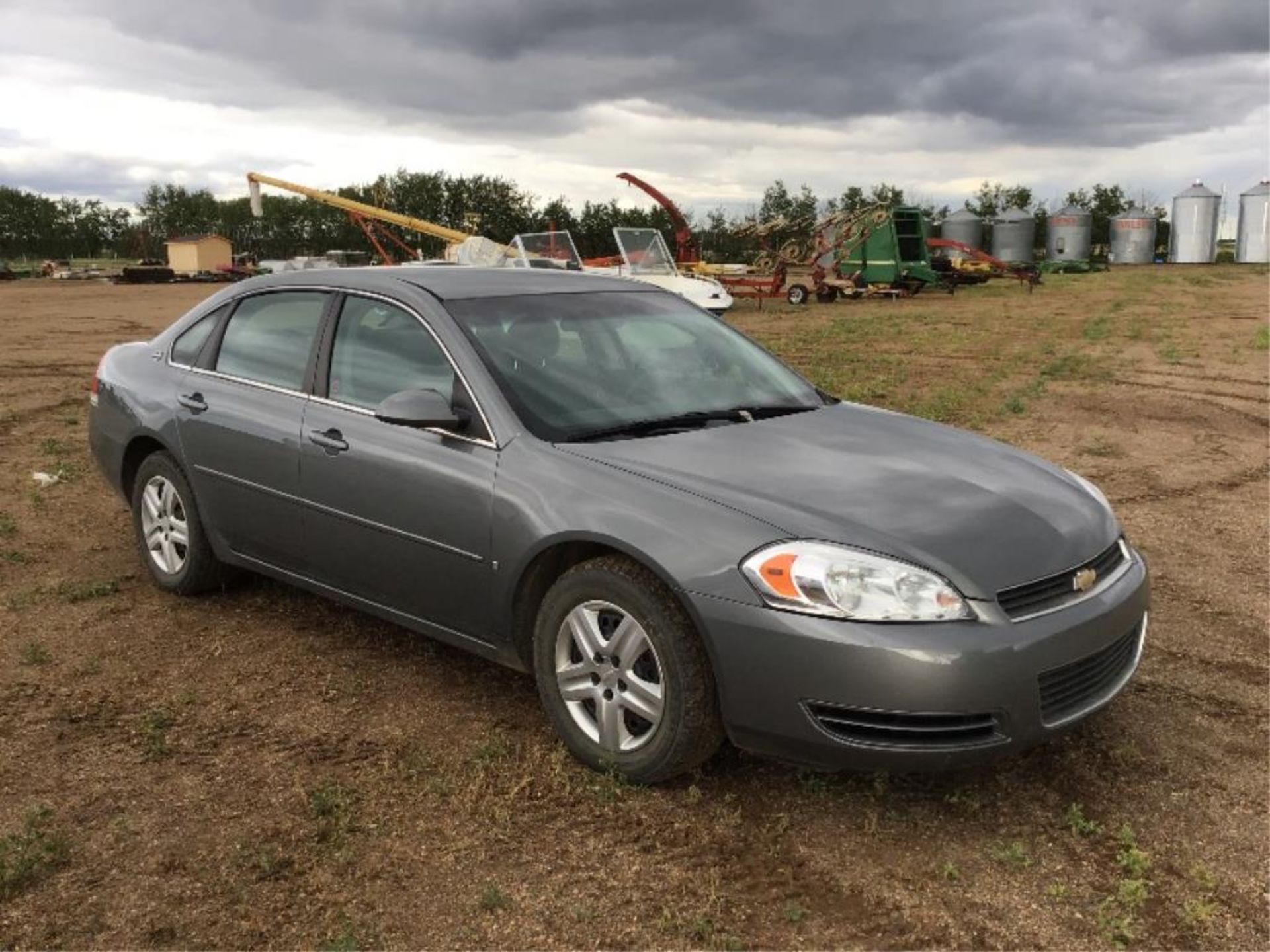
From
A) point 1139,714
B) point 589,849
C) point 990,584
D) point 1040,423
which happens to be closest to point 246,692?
point 589,849

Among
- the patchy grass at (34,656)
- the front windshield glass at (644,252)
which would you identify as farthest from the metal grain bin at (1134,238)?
the patchy grass at (34,656)

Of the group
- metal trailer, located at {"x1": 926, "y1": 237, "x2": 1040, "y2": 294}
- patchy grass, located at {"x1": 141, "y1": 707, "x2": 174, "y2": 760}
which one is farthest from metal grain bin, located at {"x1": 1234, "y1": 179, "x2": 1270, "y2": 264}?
patchy grass, located at {"x1": 141, "y1": 707, "x2": 174, "y2": 760}

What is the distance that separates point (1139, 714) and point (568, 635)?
83.9 inches

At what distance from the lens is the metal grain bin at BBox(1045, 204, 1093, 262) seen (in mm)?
62219

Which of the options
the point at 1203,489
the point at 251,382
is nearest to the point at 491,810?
the point at 251,382

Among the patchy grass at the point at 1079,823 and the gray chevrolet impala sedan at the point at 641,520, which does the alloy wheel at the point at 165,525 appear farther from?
the patchy grass at the point at 1079,823

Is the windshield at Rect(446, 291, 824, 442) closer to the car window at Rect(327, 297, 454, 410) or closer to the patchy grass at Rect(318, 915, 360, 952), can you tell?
the car window at Rect(327, 297, 454, 410)

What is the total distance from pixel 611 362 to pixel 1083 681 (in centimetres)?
200

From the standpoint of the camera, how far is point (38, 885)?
2.85 m

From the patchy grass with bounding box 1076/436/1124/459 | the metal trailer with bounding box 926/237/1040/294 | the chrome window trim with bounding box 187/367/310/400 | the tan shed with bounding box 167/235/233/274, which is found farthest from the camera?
the tan shed with bounding box 167/235/233/274

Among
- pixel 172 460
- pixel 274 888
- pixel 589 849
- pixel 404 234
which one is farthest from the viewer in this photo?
pixel 404 234

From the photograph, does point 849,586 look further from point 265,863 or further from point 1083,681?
point 265,863

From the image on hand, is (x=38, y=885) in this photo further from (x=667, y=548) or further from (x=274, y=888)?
(x=667, y=548)

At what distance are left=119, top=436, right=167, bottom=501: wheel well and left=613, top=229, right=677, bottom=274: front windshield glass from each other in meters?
19.0
